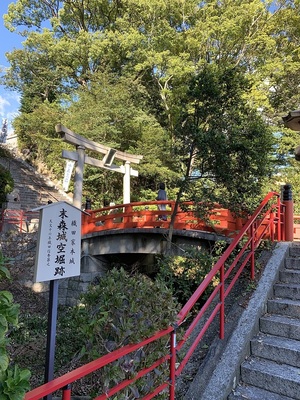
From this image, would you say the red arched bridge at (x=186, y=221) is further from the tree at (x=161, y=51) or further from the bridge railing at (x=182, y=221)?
the tree at (x=161, y=51)

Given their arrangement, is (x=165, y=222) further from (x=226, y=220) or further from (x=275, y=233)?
(x=275, y=233)

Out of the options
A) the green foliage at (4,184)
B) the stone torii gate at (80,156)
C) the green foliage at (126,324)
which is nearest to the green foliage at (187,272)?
the green foliage at (126,324)

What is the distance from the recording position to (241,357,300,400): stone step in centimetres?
250

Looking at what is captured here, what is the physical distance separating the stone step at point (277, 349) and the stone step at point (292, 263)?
129 centimetres

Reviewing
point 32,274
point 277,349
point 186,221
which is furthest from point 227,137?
point 32,274

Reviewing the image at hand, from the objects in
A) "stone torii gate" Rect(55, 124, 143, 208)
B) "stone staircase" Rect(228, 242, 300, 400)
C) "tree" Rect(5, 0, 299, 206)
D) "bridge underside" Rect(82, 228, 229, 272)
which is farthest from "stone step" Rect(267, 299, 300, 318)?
"tree" Rect(5, 0, 299, 206)

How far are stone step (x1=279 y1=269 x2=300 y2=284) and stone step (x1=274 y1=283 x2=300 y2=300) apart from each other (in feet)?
0.22

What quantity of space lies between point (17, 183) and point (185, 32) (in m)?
13.6

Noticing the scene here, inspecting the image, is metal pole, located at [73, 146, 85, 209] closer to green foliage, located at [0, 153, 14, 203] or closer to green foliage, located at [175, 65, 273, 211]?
green foliage, located at [175, 65, 273, 211]

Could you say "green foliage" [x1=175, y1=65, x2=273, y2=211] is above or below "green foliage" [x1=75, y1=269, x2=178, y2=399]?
above

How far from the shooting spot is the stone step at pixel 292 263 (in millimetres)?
4027

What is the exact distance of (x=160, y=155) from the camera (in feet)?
48.3

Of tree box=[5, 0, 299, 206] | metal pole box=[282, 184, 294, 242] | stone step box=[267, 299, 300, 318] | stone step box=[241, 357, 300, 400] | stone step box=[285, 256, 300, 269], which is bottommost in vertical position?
stone step box=[241, 357, 300, 400]

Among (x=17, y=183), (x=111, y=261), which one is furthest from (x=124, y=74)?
(x=111, y=261)
